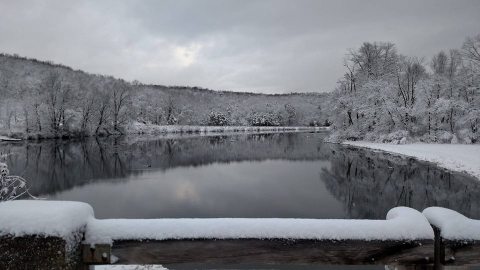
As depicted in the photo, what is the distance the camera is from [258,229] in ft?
6.70

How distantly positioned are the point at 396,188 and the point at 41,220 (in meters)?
18.2

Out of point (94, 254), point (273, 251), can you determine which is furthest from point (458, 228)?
point (94, 254)

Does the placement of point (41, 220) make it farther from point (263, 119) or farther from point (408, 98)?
point (263, 119)

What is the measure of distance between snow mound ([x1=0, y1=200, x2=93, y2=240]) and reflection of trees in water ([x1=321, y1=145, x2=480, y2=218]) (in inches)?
473

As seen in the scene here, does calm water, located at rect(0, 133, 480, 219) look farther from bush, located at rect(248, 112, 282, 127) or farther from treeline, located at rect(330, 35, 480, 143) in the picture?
bush, located at rect(248, 112, 282, 127)

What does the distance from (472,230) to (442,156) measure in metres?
28.7

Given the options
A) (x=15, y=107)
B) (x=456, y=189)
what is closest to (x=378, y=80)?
(x=456, y=189)

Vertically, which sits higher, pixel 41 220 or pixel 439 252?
Result: pixel 41 220

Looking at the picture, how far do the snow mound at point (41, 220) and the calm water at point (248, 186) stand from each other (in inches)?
419

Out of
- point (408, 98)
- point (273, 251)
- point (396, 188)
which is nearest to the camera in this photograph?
point (273, 251)

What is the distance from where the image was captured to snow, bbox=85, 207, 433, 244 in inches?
79.2

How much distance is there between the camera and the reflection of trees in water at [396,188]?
13781 millimetres

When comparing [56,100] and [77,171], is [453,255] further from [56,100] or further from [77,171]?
[56,100]

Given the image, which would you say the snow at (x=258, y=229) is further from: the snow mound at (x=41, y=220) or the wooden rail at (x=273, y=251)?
the snow mound at (x=41, y=220)
